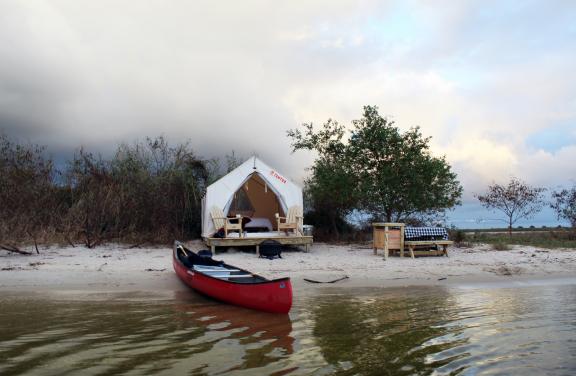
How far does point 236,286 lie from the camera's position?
26.7 feet

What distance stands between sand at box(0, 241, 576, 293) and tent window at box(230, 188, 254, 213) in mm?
4669

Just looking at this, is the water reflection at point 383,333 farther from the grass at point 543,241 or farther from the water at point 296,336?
the grass at point 543,241

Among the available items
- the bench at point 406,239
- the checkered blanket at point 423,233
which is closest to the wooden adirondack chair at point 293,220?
the bench at point 406,239

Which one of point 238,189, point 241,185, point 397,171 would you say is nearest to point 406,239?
point 397,171

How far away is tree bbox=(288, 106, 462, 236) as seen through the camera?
17.1 m

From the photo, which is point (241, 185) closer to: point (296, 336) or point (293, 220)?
point (293, 220)

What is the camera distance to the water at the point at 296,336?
5.09 m

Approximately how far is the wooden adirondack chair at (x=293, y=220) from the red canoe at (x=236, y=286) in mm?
4911

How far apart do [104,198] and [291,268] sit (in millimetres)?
7683

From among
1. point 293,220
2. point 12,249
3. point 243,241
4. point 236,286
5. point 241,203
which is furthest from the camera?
point 241,203

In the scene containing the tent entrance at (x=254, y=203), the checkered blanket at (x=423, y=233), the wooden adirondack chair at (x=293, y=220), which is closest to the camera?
the checkered blanket at (x=423, y=233)

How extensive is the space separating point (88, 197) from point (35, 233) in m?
2.16

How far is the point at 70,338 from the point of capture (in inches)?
242

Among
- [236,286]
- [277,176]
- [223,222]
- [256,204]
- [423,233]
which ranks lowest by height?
[236,286]
